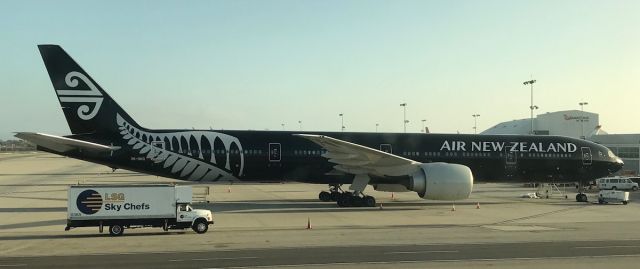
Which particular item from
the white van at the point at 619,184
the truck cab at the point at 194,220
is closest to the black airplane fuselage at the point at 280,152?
the truck cab at the point at 194,220

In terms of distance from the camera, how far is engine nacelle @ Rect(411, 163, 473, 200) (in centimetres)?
2652

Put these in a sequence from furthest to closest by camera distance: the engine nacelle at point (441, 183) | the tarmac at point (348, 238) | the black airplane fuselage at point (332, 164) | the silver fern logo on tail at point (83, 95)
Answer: the black airplane fuselage at point (332, 164) < the silver fern logo on tail at point (83, 95) < the engine nacelle at point (441, 183) < the tarmac at point (348, 238)

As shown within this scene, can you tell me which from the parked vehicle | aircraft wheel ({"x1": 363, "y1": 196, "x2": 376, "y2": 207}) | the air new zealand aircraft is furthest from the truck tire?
the parked vehicle

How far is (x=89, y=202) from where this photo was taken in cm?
1848

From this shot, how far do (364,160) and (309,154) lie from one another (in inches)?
140

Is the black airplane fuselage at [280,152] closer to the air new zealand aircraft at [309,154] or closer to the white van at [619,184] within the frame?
the air new zealand aircraft at [309,154]

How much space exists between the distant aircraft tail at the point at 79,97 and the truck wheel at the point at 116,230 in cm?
1060

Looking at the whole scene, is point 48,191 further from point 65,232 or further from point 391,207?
point 391,207

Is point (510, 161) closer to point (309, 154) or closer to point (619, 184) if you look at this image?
point (309, 154)

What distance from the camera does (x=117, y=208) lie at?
18.7 meters

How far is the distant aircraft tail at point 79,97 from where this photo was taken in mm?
26906

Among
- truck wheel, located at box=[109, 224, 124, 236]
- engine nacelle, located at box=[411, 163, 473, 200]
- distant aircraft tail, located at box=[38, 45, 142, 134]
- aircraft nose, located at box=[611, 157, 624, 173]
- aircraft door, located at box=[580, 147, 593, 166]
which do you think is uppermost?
distant aircraft tail, located at box=[38, 45, 142, 134]

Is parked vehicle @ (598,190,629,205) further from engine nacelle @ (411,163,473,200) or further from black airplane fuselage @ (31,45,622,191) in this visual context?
engine nacelle @ (411,163,473,200)

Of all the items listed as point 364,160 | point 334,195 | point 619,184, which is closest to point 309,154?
point 334,195
